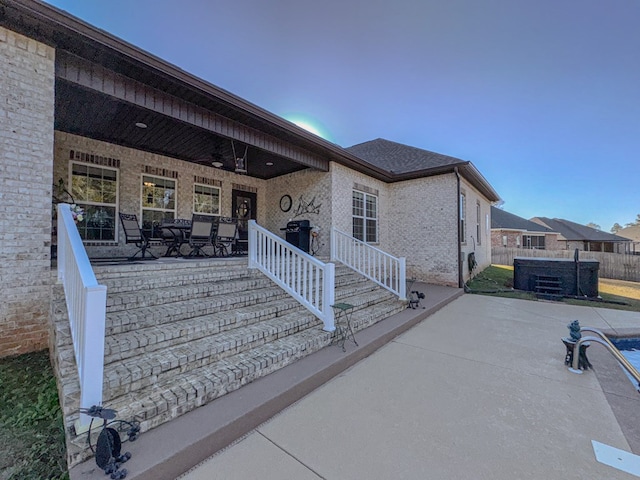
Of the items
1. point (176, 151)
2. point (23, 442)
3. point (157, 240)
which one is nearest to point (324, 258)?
point (157, 240)

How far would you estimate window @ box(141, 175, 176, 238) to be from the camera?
6.63 meters

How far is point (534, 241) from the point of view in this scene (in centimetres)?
2364

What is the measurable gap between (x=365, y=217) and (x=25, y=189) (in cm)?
768

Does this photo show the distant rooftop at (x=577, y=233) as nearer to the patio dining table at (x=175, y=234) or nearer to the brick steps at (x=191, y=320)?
the brick steps at (x=191, y=320)

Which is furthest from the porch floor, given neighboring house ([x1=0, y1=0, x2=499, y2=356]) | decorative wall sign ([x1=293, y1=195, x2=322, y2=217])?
decorative wall sign ([x1=293, y1=195, x2=322, y2=217])

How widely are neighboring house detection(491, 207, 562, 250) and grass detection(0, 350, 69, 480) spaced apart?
2505 cm

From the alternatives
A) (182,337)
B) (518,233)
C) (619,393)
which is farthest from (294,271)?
(518,233)

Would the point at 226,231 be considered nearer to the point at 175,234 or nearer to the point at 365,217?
the point at 175,234

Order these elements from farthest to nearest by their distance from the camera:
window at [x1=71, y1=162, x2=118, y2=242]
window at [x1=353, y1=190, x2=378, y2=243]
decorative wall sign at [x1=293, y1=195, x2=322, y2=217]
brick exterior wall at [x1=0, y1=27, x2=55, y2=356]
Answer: window at [x1=353, y1=190, x2=378, y2=243] → decorative wall sign at [x1=293, y1=195, x2=322, y2=217] → window at [x1=71, y1=162, x2=118, y2=242] → brick exterior wall at [x1=0, y1=27, x2=55, y2=356]

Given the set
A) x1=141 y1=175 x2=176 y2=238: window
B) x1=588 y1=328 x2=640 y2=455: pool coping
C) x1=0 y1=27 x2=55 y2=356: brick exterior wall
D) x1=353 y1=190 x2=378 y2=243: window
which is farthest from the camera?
x1=353 y1=190 x2=378 y2=243: window

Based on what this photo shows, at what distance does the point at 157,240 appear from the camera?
6320 millimetres

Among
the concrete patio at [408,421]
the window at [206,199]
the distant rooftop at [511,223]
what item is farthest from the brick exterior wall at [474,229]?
the distant rooftop at [511,223]

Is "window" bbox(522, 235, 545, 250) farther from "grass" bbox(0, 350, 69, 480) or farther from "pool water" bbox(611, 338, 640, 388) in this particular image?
"grass" bbox(0, 350, 69, 480)

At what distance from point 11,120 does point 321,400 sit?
488 centimetres
